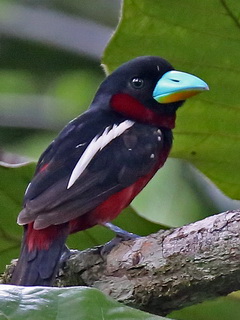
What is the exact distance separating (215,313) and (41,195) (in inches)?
26.1

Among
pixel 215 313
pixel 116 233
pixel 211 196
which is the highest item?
pixel 116 233

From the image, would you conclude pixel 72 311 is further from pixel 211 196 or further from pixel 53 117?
pixel 53 117

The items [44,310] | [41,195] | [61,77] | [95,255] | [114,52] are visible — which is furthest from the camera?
[61,77]

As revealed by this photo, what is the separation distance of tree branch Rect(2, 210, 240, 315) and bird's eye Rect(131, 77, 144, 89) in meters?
0.91

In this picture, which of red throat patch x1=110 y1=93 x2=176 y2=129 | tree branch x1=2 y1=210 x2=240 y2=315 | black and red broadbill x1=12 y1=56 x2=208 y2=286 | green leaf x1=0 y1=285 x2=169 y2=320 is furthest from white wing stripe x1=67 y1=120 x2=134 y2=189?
green leaf x1=0 y1=285 x2=169 y2=320

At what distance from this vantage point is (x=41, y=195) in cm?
274

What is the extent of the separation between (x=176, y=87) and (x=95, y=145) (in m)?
0.35

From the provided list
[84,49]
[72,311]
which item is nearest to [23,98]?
[84,49]

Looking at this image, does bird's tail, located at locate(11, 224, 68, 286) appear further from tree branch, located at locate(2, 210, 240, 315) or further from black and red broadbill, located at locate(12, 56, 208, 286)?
tree branch, located at locate(2, 210, 240, 315)

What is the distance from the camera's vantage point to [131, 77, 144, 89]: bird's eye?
3229 mm

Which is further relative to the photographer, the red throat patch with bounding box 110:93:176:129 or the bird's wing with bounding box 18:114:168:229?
the red throat patch with bounding box 110:93:176:129

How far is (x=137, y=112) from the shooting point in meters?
3.20

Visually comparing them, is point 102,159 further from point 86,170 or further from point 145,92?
point 145,92

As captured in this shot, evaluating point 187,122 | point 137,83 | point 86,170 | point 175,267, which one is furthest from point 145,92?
point 175,267
